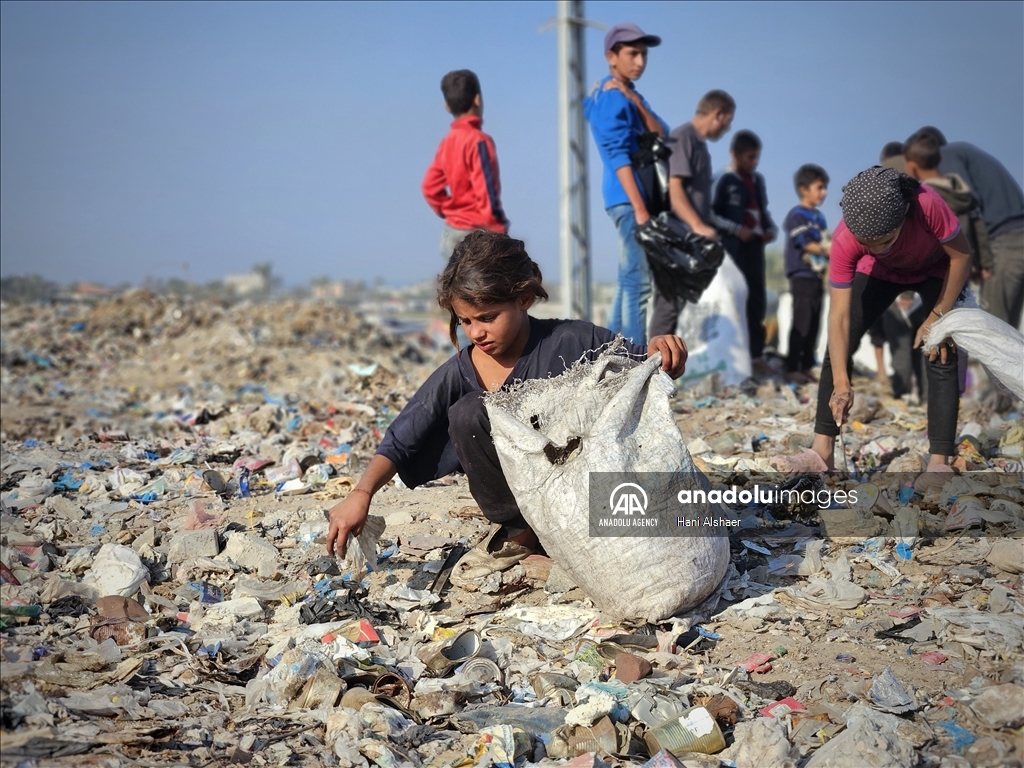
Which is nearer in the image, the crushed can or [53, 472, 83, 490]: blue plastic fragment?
the crushed can

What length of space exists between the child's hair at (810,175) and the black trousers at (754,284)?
0.63 metres

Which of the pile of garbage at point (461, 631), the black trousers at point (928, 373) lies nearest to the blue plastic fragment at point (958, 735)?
the pile of garbage at point (461, 631)

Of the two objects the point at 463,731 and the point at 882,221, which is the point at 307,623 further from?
the point at 882,221

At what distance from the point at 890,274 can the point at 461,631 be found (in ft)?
7.75

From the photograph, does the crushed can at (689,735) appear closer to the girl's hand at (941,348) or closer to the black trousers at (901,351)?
the girl's hand at (941,348)

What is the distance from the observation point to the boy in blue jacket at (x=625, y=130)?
5203 millimetres

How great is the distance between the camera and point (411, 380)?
6891mm

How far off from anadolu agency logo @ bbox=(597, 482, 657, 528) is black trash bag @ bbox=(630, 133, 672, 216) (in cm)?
331

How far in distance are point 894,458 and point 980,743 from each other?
94.9 inches

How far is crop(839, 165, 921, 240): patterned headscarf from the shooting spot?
321 cm

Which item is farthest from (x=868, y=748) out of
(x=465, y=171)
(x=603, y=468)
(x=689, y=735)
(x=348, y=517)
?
(x=465, y=171)

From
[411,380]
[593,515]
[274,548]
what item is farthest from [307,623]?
[411,380]

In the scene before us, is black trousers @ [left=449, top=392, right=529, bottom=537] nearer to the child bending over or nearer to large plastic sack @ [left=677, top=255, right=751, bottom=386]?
the child bending over

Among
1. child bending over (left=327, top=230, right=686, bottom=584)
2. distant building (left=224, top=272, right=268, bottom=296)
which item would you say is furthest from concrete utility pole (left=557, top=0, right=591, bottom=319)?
distant building (left=224, top=272, right=268, bottom=296)
